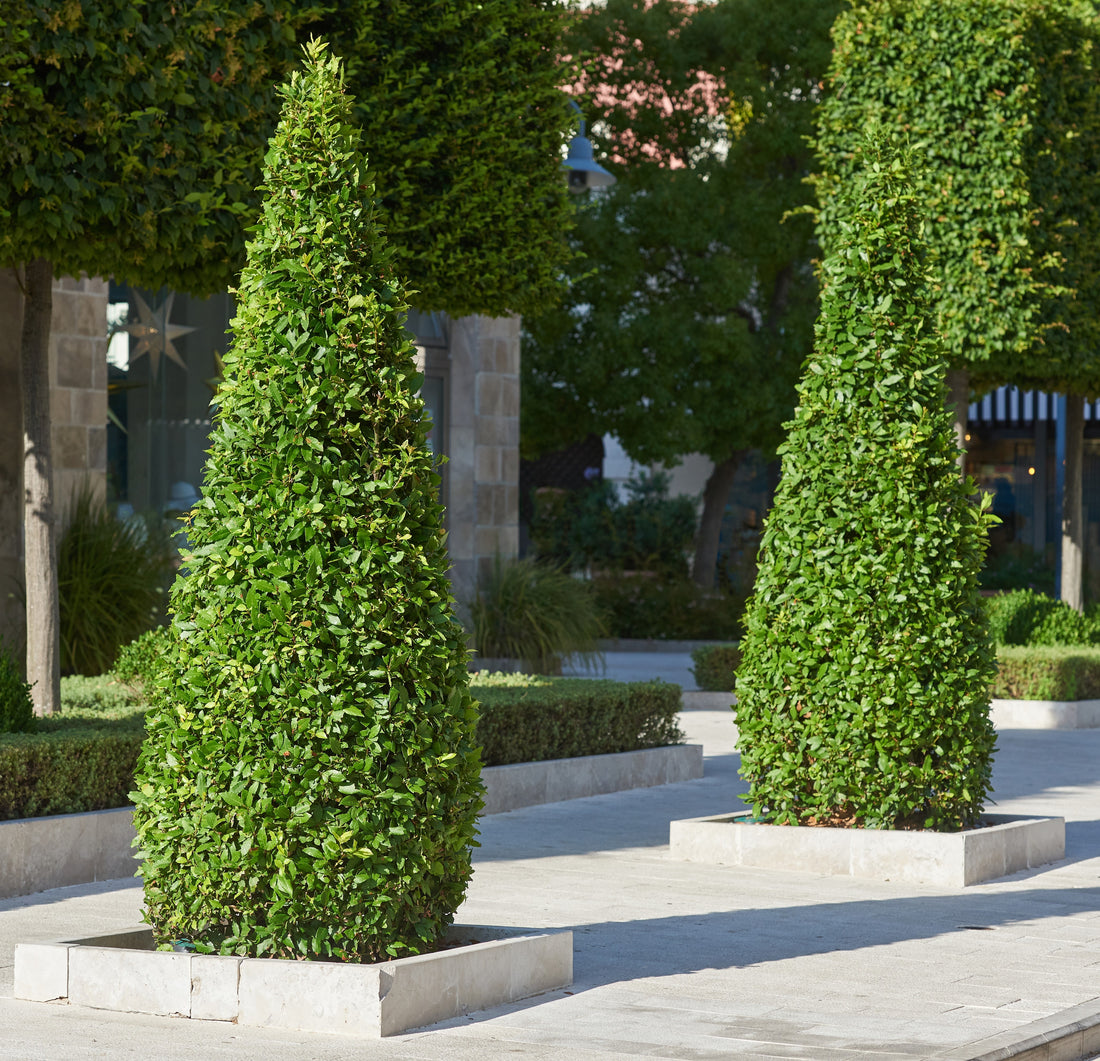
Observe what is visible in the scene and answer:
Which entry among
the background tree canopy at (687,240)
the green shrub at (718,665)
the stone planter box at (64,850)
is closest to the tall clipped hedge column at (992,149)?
the green shrub at (718,665)

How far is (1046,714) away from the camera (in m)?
17.9

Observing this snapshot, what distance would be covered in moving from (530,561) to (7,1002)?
1357 centimetres

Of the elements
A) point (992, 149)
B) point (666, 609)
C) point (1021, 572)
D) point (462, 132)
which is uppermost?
point (992, 149)

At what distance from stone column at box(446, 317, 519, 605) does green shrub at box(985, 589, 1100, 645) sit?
18.9ft

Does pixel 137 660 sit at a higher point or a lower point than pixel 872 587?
lower

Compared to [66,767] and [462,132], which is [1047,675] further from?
[66,767]

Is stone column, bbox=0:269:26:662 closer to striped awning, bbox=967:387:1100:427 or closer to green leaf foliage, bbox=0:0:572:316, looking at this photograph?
green leaf foliage, bbox=0:0:572:316

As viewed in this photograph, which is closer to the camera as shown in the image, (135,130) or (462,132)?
(135,130)

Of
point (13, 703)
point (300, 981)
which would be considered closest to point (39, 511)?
point (13, 703)

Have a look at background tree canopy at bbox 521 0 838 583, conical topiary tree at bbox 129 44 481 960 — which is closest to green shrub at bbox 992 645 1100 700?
background tree canopy at bbox 521 0 838 583

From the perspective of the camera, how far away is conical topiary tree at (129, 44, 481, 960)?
229 inches

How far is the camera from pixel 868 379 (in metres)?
9.41

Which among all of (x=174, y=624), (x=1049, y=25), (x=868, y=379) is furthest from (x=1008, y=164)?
(x=174, y=624)

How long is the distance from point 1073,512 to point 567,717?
1077 centimetres
